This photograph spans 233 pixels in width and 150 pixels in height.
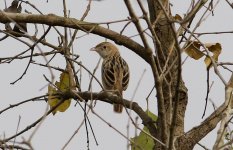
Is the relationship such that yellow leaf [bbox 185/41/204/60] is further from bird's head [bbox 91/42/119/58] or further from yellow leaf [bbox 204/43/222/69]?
bird's head [bbox 91/42/119/58]

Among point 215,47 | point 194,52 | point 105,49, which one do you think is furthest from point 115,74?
point 215,47

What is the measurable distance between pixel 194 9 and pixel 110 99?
148 cm

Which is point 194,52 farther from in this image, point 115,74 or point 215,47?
point 115,74

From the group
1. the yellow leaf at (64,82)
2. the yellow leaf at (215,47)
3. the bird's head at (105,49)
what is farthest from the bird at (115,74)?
the yellow leaf at (215,47)

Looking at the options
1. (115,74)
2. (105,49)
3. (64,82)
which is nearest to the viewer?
(64,82)

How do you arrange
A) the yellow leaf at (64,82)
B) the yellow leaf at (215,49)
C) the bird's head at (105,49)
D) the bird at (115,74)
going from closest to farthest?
the yellow leaf at (215,49), the yellow leaf at (64,82), the bird at (115,74), the bird's head at (105,49)

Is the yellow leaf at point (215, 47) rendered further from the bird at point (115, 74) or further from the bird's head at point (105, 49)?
the bird's head at point (105, 49)

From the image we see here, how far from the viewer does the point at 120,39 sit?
5.61 meters

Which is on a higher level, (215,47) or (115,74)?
(115,74)

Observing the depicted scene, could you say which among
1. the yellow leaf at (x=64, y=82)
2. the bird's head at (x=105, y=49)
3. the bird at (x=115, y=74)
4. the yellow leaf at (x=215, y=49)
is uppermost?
the bird's head at (x=105, y=49)

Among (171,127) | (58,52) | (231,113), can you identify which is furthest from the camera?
(58,52)

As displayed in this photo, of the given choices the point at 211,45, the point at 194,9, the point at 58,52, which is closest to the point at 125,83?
the point at 58,52

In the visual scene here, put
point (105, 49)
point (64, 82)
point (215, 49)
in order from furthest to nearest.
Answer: point (105, 49), point (64, 82), point (215, 49)

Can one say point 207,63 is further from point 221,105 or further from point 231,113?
point 231,113
